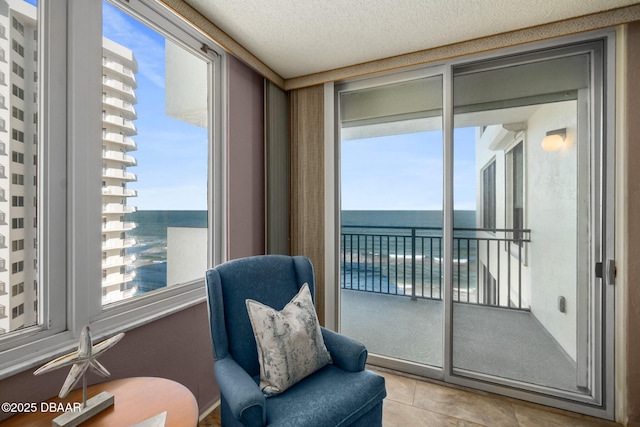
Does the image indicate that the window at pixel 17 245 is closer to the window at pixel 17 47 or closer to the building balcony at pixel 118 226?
the building balcony at pixel 118 226

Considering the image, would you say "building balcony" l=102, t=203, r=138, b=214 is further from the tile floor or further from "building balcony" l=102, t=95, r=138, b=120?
the tile floor

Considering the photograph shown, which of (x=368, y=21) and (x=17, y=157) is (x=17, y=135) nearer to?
(x=17, y=157)

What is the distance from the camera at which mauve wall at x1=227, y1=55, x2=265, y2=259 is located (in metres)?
2.21

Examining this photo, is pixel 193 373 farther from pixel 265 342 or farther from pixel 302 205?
pixel 302 205

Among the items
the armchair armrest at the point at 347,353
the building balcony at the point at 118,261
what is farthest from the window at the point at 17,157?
the armchair armrest at the point at 347,353

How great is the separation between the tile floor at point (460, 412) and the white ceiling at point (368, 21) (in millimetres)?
2465

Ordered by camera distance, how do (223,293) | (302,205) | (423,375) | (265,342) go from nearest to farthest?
(265,342)
(223,293)
(423,375)
(302,205)

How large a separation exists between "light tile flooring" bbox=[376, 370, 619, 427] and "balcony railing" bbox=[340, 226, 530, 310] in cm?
64

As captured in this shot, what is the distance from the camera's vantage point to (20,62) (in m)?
1.16

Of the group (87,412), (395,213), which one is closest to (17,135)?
(87,412)

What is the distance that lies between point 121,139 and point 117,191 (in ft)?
0.87

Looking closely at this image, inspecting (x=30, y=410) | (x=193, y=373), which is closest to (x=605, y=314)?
(x=193, y=373)

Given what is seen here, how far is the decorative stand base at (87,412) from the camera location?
95 cm

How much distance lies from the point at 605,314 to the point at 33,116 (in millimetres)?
3179
